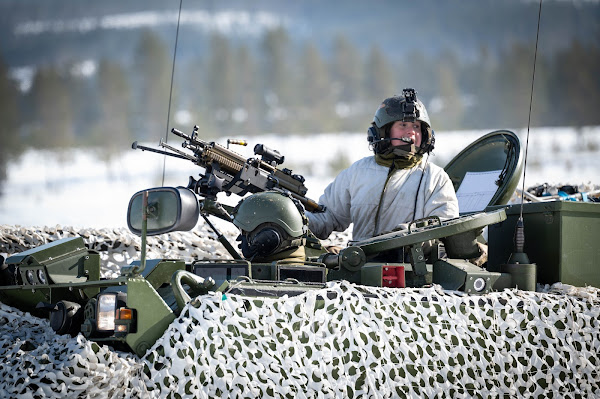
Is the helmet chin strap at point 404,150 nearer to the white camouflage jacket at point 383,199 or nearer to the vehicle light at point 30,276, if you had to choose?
the white camouflage jacket at point 383,199

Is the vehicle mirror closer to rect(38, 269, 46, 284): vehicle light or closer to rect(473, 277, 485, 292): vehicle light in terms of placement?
rect(38, 269, 46, 284): vehicle light

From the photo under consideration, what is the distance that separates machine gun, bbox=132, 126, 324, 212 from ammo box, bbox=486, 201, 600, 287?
1666mm

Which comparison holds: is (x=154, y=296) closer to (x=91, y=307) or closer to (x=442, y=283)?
(x=91, y=307)

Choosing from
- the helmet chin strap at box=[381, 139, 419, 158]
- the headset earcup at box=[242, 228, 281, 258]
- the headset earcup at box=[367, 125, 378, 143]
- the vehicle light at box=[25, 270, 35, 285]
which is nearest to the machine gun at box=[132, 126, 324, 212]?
the headset earcup at box=[367, 125, 378, 143]

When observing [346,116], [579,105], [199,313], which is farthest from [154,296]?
[579,105]

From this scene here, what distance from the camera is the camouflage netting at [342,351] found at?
4418 millimetres

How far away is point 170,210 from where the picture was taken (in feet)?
15.4

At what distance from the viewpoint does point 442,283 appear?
569cm

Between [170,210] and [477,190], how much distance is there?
3.72 meters

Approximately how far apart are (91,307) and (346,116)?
32.5 feet

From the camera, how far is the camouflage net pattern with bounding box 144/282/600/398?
448 cm

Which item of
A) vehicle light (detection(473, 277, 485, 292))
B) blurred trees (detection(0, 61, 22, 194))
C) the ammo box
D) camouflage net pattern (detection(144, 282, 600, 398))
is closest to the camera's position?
camouflage net pattern (detection(144, 282, 600, 398))

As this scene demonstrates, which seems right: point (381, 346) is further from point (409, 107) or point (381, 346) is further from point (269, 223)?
point (409, 107)

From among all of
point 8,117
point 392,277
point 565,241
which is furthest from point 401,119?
point 8,117
